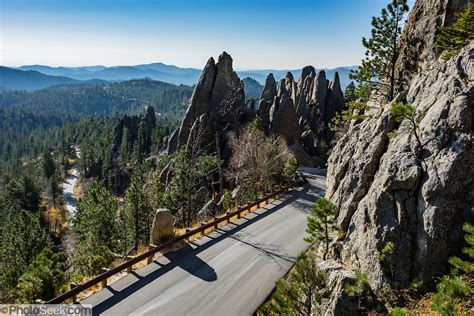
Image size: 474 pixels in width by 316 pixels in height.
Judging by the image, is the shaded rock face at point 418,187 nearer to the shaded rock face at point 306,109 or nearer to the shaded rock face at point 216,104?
the shaded rock face at point 306,109

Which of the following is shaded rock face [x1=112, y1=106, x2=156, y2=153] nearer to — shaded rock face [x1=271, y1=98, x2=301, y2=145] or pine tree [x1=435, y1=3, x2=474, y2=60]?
shaded rock face [x1=271, y1=98, x2=301, y2=145]

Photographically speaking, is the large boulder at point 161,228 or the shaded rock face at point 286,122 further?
the shaded rock face at point 286,122

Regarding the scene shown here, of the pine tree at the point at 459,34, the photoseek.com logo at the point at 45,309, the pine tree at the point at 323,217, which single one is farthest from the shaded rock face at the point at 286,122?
the photoseek.com logo at the point at 45,309

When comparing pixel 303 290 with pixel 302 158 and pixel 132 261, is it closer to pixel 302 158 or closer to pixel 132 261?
pixel 132 261

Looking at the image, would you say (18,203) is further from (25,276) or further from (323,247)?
(323,247)

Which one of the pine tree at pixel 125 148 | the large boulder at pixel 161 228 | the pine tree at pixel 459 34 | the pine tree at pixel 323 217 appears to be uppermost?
the pine tree at pixel 459 34

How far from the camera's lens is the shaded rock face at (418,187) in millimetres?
8984

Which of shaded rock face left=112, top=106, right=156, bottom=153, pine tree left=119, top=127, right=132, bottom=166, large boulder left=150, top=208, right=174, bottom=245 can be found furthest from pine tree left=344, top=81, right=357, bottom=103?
shaded rock face left=112, top=106, right=156, bottom=153

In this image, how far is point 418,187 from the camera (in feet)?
32.2

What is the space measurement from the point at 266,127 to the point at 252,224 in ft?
112

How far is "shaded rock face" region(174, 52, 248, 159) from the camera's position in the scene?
50.0m

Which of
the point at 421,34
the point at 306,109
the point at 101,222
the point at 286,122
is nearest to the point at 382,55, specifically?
the point at 421,34

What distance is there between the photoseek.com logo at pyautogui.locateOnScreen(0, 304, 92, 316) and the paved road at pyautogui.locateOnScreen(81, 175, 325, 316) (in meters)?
0.41

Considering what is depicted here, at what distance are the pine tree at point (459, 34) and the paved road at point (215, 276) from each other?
10.9 metres
